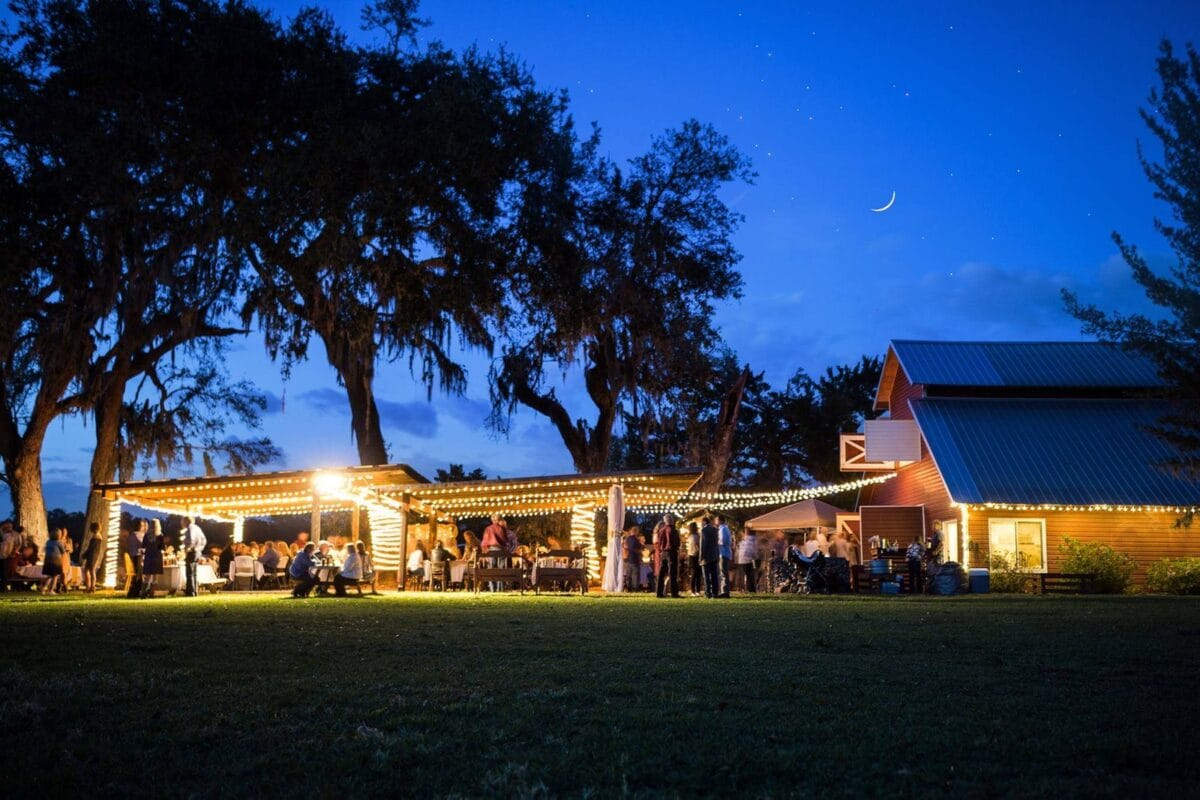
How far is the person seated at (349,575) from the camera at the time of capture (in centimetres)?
1972

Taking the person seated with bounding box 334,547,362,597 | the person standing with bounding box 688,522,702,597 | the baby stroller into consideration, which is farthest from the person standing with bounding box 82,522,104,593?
the baby stroller

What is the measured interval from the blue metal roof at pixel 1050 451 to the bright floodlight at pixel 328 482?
45.3ft

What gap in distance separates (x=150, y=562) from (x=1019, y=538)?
19418mm

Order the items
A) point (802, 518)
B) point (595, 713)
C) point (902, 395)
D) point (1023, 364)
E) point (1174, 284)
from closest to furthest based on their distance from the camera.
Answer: point (595, 713) < point (1174, 284) < point (802, 518) < point (1023, 364) < point (902, 395)

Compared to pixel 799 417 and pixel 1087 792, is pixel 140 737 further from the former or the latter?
pixel 799 417

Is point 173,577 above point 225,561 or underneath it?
underneath

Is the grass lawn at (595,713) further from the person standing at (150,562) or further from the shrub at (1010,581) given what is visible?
the shrub at (1010,581)

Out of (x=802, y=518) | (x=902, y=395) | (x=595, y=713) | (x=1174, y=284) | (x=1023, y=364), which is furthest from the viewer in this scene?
(x=902, y=395)

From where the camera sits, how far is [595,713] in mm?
5191

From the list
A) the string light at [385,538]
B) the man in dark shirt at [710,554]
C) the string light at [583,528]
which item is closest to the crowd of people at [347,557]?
the man in dark shirt at [710,554]

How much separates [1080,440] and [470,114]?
1726 centimetres

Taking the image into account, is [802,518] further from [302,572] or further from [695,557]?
[302,572]

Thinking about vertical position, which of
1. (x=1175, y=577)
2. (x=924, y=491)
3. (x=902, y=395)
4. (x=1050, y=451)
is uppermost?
(x=902, y=395)

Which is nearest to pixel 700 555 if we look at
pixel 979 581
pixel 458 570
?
pixel 458 570
